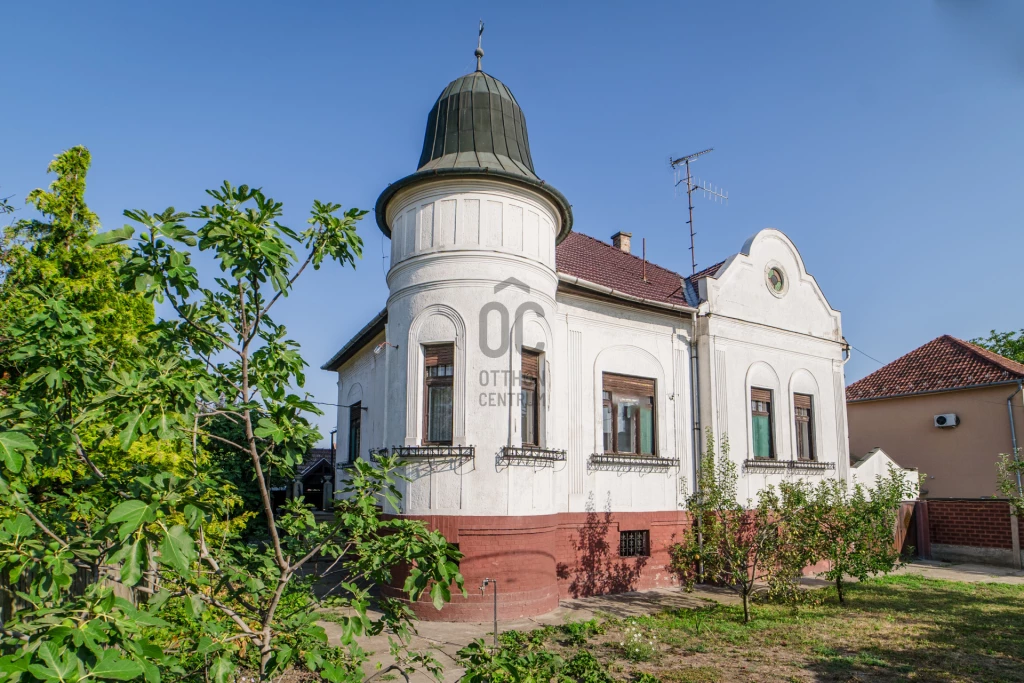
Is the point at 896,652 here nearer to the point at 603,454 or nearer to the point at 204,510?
the point at 603,454

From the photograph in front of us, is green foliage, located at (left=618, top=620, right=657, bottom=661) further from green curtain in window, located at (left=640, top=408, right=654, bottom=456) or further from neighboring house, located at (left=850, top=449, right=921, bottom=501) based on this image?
neighboring house, located at (left=850, top=449, right=921, bottom=501)

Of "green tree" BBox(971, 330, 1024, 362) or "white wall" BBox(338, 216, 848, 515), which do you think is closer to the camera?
"white wall" BBox(338, 216, 848, 515)

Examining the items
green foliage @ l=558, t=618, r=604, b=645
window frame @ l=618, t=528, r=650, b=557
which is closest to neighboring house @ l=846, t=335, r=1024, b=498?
window frame @ l=618, t=528, r=650, b=557

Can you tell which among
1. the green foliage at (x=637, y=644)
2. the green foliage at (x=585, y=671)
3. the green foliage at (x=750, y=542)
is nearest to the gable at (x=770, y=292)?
the green foliage at (x=750, y=542)

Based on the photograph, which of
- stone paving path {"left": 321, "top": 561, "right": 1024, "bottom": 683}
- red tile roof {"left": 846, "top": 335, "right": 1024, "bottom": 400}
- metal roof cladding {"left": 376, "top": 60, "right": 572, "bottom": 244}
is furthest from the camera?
red tile roof {"left": 846, "top": 335, "right": 1024, "bottom": 400}

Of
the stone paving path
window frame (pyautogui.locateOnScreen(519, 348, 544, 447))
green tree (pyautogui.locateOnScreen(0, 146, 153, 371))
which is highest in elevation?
green tree (pyautogui.locateOnScreen(0, 146, 153, 371))

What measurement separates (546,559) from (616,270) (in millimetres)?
7192

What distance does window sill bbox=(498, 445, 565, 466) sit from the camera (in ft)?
34.9

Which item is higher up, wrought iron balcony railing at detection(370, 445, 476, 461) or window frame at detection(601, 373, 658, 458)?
window frame at detection(601, 373, 658, 458)

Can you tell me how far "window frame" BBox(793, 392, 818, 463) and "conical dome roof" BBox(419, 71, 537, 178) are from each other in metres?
9.46

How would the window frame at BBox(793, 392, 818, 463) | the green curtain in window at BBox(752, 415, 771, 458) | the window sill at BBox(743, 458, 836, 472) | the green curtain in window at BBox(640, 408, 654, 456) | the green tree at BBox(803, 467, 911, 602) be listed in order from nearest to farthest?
the green tree at BBox(803, 467, 911, 602) → the green curtain in window at BBox(640, 408, 654, 456) → the window sill at BBox(743, 458, 836, 472) → the green curtain in window at BBox(752, 415, 771, 458) → the window frame at BBox(793, 392, 818, 463)

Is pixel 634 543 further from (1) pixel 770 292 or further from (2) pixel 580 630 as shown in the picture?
(1) pixel 770 292

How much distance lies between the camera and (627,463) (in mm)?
13281

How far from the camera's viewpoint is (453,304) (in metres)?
11.1
